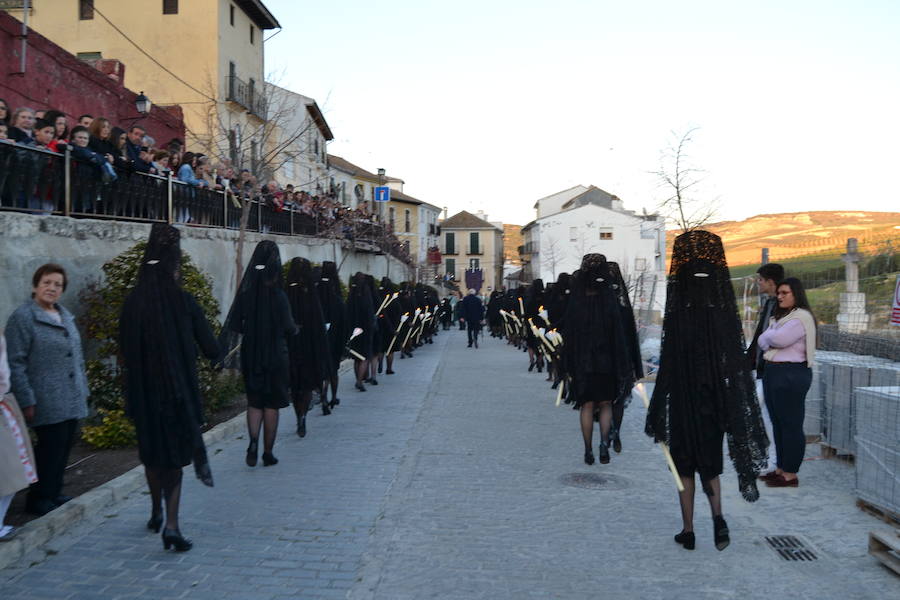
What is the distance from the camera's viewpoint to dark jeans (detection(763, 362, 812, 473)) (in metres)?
6.93

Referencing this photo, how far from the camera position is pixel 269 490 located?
6.96 meters

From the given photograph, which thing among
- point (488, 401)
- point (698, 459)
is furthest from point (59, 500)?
point (488, 401)

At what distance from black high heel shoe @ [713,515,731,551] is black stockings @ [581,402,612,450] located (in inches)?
108

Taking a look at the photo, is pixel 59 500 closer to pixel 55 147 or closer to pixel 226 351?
pixel 226 351

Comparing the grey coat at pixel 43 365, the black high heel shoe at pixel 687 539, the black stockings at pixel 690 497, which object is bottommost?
the black high heel shoe at pixel 687 539

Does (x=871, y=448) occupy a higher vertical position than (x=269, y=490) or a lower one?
higher

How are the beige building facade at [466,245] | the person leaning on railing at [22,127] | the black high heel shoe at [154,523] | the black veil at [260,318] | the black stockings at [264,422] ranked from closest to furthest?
the black high heel shoe at [154,523]
the black veil at [260,318]
the black stockings at [264,422]
the person leaning on railing at [22,127]
the beige building facade at [466,245]

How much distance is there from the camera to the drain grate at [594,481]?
7242 mm

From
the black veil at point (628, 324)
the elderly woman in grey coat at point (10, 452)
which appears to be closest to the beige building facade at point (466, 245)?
the black veil at point (628, 324)

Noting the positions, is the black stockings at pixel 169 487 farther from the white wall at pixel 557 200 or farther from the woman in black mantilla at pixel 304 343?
the white wall at pixel 557 200

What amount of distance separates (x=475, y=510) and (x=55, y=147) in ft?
22.6

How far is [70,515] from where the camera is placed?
5.76m

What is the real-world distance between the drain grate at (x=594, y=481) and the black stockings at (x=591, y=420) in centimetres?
47

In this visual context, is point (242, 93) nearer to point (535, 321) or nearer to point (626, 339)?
point (535, 321)
